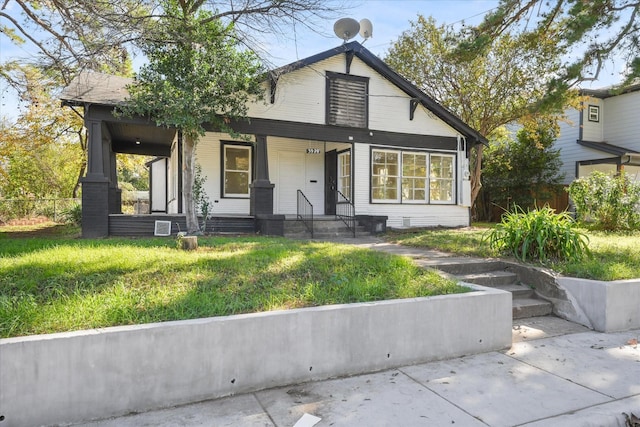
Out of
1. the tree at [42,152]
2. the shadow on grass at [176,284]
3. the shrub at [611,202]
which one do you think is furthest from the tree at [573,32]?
the tree at [42,152]

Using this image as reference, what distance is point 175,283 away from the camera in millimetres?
4074

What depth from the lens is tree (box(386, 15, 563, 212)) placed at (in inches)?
548

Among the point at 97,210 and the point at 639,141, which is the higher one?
the point at 639,141

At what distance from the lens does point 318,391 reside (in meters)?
3.25

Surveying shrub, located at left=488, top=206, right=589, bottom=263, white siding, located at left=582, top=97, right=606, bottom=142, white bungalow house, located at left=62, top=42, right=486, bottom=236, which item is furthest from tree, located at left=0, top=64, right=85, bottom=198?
white siding, located at left=582, top=97, right=606, bottom=142

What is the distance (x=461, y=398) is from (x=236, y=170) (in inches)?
406

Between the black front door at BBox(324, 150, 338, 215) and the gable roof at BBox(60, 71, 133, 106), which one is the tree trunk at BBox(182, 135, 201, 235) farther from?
the black front door at BBox(324, 150, 338, 215)

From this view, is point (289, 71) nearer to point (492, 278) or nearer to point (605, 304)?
point (492, 278)

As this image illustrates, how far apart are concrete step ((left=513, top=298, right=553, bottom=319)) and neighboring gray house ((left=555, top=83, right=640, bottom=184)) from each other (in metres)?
14.3

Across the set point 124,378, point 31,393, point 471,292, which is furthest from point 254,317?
point 471,292

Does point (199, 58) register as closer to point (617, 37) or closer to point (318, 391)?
point (318, 391)

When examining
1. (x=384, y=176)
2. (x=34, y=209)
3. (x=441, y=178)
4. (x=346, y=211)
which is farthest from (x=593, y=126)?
(x=34, y=209)

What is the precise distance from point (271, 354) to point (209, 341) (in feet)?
1.71

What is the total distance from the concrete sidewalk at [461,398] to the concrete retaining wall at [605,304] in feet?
2.66
